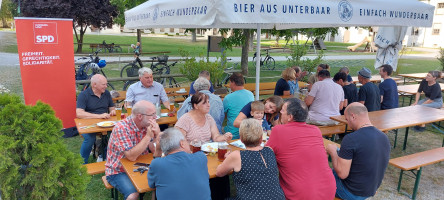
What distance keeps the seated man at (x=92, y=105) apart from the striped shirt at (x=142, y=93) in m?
0.37

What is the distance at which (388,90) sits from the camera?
5.93 meters

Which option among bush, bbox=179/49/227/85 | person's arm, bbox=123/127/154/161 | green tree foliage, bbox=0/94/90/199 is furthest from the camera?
bush, bbox=179/49/227/85

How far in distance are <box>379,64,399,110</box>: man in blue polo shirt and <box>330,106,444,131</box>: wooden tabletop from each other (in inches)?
13.7

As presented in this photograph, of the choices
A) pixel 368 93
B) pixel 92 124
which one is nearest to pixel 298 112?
pixel 92 124

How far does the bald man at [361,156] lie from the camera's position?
2.73 meters

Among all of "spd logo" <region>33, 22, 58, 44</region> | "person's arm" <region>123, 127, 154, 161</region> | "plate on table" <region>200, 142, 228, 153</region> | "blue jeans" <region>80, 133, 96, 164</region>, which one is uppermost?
"spd logo" <region>33, 22, 58, 44</region>

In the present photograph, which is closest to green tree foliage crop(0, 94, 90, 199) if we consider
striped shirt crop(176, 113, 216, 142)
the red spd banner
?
striped shirt crop(176, 113, 216, 142)

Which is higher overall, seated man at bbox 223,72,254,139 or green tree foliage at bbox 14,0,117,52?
green tree foliage at bbox 14,0,117,52

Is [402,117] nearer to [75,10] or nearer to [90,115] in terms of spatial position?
[90,115]

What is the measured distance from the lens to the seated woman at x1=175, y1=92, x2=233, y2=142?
133 inches

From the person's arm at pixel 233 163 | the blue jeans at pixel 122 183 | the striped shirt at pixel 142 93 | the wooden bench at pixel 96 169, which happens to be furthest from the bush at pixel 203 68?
the person's arm at pixel 233 163

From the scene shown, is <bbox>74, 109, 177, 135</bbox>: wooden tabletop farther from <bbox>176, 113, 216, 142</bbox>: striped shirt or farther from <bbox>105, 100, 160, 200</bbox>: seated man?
<bbox>176, 113, 216, 142</bbox>: striped shirt

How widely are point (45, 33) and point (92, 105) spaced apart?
1279 millimetres

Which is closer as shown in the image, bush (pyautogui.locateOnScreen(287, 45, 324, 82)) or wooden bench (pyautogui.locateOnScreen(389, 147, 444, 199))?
wooden bench (pyautogui.locateOnScreen(389, 147, 444, 199))
